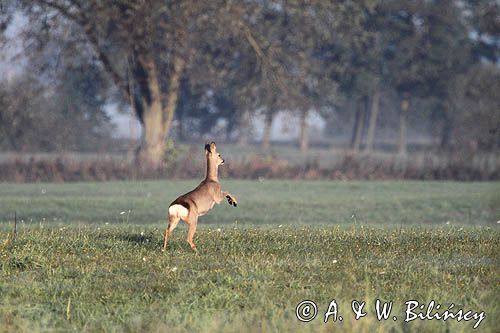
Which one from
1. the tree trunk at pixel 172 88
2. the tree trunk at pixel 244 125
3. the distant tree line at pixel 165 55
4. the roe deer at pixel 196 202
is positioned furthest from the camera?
the tree trunk at pixel 244 125

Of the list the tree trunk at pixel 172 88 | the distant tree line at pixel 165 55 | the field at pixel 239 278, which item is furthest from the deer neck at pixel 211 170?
the tree trunk at pixel 172 88

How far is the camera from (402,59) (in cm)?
7362

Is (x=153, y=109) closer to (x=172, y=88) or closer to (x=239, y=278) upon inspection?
(x=172, y=88)

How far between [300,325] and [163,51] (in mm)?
30388

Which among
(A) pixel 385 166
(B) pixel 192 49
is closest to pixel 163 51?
(B) pixel 192 49

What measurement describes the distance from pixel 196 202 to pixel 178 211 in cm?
45

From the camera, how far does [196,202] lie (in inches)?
419

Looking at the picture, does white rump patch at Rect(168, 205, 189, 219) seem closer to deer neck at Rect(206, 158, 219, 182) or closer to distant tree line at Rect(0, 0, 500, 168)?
deer neck at Rect(206, 158, 219, 182)

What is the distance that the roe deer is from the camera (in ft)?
33.8

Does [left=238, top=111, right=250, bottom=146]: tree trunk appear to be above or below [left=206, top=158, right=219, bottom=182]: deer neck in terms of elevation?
above

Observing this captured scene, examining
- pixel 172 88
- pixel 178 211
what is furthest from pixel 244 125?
pixel 178 211

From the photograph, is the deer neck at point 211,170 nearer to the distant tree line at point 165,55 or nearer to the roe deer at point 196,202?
the roe deer at point 196,202

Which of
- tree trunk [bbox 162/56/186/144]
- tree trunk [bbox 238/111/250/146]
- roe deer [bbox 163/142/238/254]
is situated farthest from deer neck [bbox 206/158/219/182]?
tree trunk [bbox 238/111/250/146]

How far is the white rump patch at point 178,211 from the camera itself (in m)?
10.2
